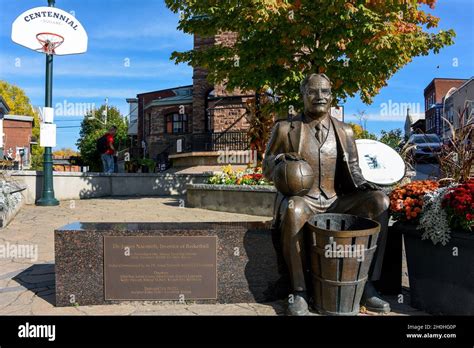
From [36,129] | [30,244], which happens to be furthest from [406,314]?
[36,129]

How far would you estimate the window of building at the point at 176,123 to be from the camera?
27.7m

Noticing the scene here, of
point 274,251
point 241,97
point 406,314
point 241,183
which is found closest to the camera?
point 406,314

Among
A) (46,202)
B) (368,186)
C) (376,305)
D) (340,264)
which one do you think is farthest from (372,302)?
(46,202)

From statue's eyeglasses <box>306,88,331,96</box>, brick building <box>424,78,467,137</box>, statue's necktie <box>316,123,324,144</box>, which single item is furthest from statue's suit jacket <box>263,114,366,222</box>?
brick building <box>424,78,467,137</box>

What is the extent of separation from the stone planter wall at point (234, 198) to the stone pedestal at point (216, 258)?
207 inches

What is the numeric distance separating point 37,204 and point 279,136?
904cm

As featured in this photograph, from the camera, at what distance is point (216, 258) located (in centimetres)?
358

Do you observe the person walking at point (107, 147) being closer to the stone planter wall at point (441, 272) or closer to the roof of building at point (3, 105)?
the stone planter wall at point (441, 272)

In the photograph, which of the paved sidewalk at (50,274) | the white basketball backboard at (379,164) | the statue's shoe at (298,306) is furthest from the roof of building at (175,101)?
the statue's shoe at (298,306)

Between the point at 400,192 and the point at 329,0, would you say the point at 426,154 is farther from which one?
the point at 400,192

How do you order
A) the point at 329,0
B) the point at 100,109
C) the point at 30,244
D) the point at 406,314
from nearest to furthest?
the point at 406,314 < the point at 30,244 < the point at 329,0 < the point at 100,109

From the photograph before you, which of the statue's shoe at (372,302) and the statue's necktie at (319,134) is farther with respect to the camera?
the statue's necktie at (319,134)

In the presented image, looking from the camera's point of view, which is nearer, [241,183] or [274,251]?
[274,251]

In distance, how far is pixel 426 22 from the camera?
34.3ft
